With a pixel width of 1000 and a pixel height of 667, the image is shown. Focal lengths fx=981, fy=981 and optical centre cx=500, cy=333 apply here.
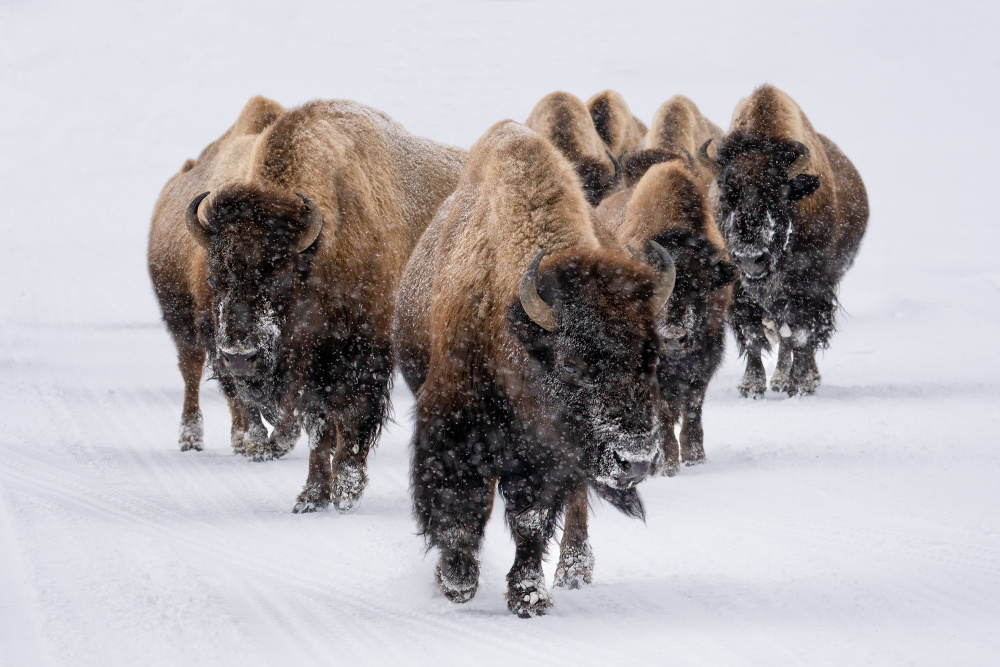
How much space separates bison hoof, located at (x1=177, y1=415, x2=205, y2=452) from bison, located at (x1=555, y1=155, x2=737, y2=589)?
367 cm

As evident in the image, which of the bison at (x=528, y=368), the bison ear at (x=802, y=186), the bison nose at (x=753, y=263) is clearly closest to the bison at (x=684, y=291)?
the bison nose at (x=753, y=263)

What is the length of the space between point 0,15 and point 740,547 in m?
84.1

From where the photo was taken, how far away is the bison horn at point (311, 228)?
222 inches

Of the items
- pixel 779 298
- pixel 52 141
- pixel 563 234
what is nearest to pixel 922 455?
pixel 779 298

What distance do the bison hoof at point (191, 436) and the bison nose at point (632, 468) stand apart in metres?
4.95

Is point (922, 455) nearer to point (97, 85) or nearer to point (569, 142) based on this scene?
point (569, 142)

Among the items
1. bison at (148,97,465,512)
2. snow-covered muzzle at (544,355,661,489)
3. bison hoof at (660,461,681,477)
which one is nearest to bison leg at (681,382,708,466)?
bison hoof at (660,461,681,477)

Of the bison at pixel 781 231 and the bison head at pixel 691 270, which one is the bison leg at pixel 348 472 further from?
the bison at pixel 781 231

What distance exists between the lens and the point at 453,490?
443 centimetres

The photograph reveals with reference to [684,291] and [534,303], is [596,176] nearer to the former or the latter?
[684,291]

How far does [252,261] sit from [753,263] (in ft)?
14.7

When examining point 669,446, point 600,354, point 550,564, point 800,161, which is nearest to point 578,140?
point 800,161

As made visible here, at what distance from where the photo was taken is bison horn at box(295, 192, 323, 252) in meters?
5.63

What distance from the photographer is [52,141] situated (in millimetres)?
46594
